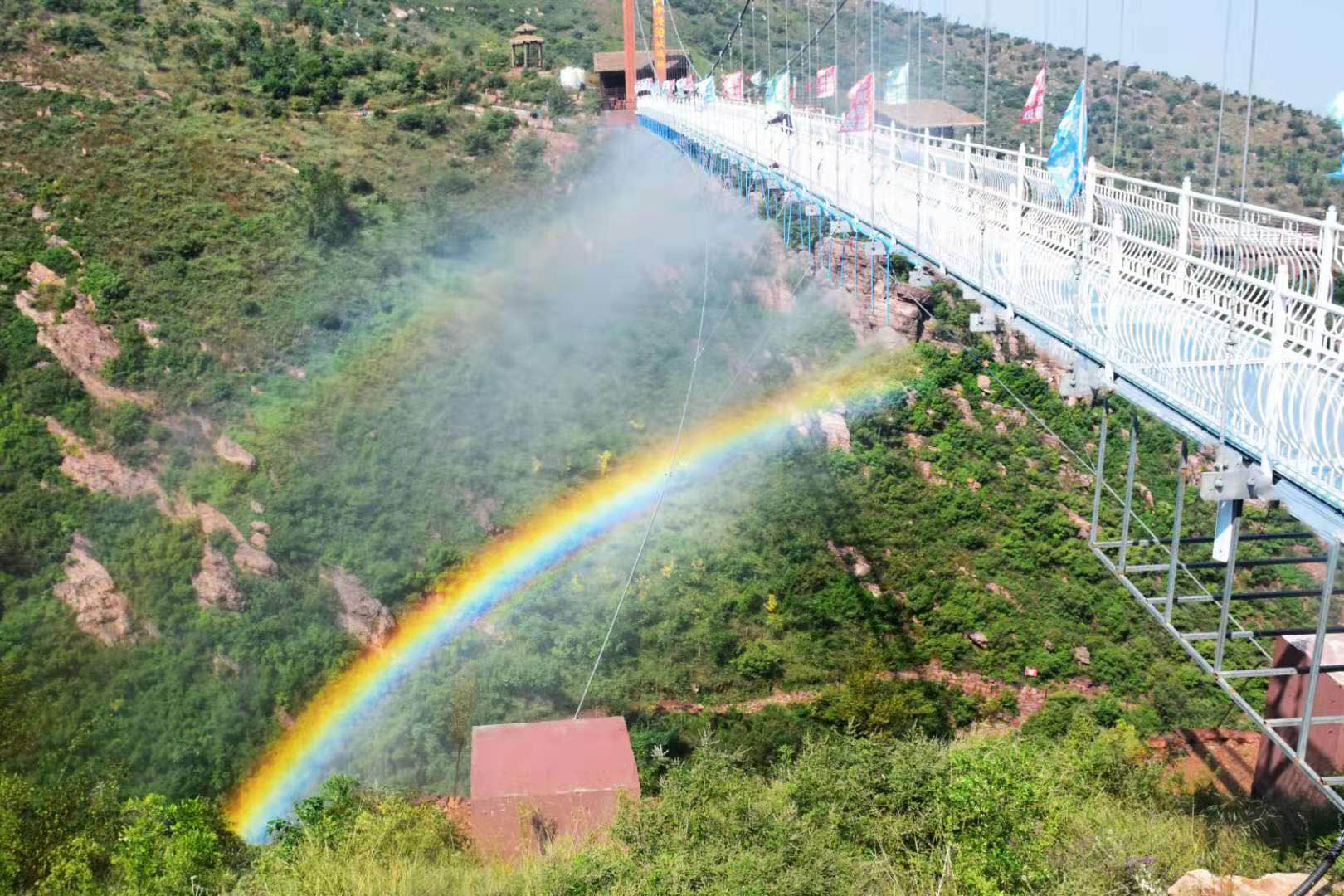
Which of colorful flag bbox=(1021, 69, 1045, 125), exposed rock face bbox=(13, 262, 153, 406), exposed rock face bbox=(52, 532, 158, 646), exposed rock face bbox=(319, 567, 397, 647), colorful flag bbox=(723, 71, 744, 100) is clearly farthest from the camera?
colorful flag bbox=(723, 71, 744, 100)

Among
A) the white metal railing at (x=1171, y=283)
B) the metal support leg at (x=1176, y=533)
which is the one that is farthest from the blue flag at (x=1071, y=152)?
the metal support leg at (x=1176, y=533)

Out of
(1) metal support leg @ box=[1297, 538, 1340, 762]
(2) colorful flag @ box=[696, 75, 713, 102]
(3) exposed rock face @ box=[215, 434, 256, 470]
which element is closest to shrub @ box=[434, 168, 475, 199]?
(2) colorful flag @ box=[696, 75, 713, 102]

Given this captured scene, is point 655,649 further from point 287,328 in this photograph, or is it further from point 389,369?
point 287,328

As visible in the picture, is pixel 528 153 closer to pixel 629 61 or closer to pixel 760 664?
pixel 629 61

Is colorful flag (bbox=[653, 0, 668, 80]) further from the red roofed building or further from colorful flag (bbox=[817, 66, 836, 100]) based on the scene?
the red roofed building

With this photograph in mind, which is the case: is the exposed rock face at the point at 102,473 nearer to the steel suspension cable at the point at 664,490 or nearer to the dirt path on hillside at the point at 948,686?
the steel suspension cable at the point at 664,490

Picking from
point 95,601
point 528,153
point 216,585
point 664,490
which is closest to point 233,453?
point 216,585
